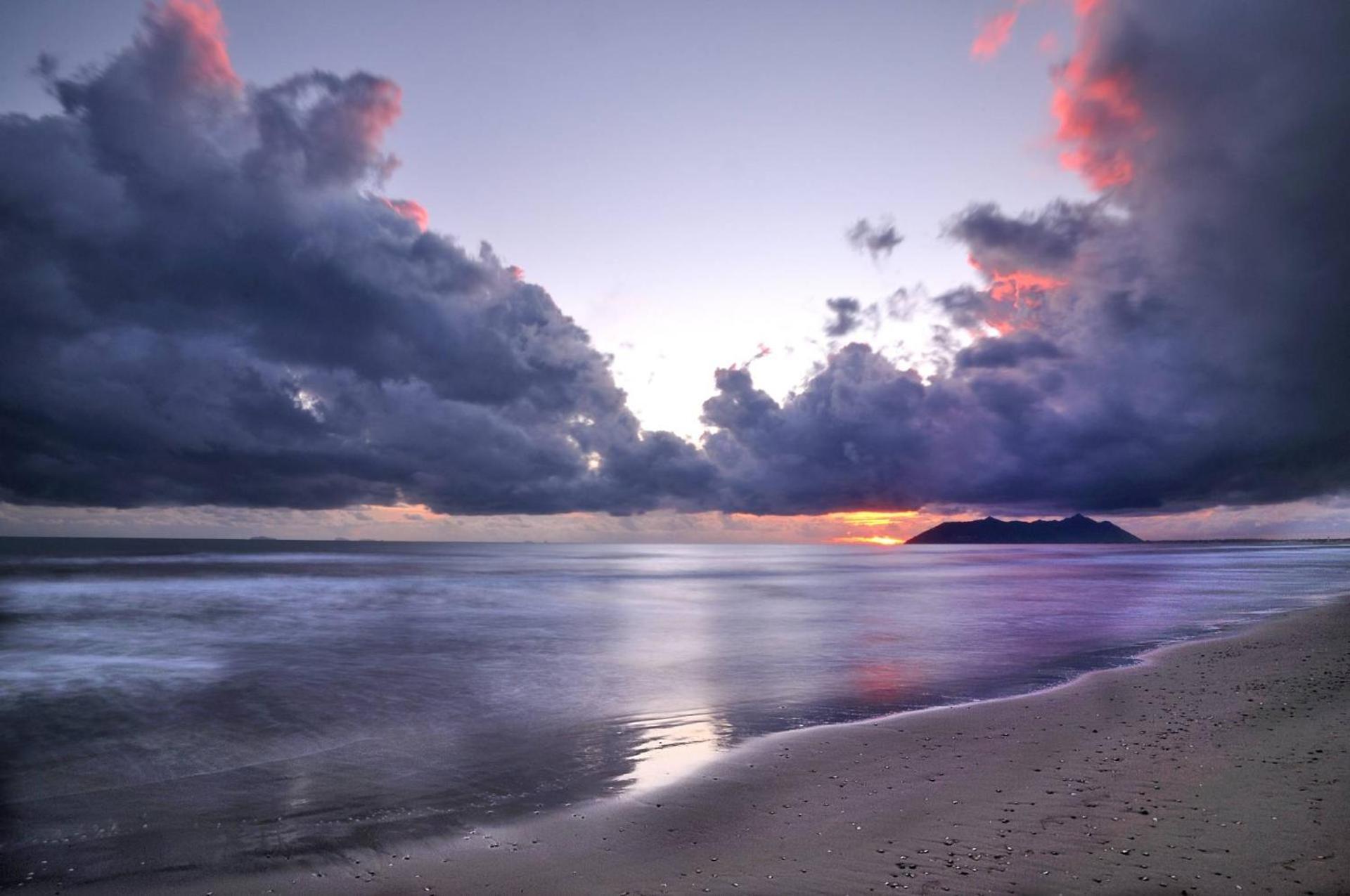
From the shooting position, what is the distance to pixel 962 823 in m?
7.97

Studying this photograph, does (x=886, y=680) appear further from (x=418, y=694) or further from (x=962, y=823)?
(x=418, y=694)

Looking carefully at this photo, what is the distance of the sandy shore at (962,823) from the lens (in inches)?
265

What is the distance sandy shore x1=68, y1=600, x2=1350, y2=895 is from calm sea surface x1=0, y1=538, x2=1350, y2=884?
1.21 m

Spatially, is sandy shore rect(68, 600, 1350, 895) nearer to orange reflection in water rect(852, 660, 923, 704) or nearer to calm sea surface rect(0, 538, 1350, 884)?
calm sea surface rect(0, 538, 1350, 884)

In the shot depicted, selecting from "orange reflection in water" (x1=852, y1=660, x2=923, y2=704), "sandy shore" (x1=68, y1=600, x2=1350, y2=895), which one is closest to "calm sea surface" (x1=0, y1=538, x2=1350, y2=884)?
"orange reflection in water" (x1=852, y1=660, x2=923, y2=704)

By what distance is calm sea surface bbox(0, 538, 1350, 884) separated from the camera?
32.0 ft

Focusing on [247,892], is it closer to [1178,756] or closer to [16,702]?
[1178,756]

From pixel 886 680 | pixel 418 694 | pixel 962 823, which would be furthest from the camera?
pixel 886 680

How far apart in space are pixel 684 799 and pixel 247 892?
193 inches

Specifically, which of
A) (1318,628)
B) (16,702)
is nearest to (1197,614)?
A: (1318,628)

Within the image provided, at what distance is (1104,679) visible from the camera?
57.0 ft

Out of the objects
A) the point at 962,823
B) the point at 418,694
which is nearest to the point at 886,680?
the point at 962,823

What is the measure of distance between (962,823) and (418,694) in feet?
49.3

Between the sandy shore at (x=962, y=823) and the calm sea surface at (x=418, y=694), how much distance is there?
1.21m
